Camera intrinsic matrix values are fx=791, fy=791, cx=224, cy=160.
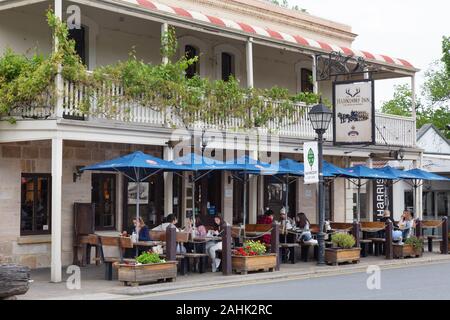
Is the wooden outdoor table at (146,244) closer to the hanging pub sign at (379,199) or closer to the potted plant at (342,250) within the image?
the potted plant at (342,250)

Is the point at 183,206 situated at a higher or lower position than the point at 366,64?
lower

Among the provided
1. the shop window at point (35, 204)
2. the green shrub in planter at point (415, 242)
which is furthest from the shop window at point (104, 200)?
the green shrub in planter at point (415, 242)

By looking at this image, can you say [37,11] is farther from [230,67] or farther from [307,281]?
[307,281]

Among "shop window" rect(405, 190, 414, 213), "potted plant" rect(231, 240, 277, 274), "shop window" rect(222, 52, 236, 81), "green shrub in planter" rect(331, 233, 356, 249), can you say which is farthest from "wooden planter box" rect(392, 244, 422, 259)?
"shop window" rect(405, 190, 414, 213)

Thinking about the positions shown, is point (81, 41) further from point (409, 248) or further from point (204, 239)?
point (409, 248)

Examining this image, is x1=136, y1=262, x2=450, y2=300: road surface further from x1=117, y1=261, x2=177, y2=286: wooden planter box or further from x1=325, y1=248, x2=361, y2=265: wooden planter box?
x1=325, y1=248, x2=361, y2=265: wooden planter box

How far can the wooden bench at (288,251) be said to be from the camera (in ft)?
67.4

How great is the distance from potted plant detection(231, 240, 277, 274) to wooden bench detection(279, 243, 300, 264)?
59.3 inches

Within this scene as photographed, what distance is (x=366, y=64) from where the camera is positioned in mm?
26156

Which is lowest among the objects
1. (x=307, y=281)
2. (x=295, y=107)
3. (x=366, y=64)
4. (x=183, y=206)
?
(x=307, y=281)

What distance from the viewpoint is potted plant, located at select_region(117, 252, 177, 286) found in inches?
629
